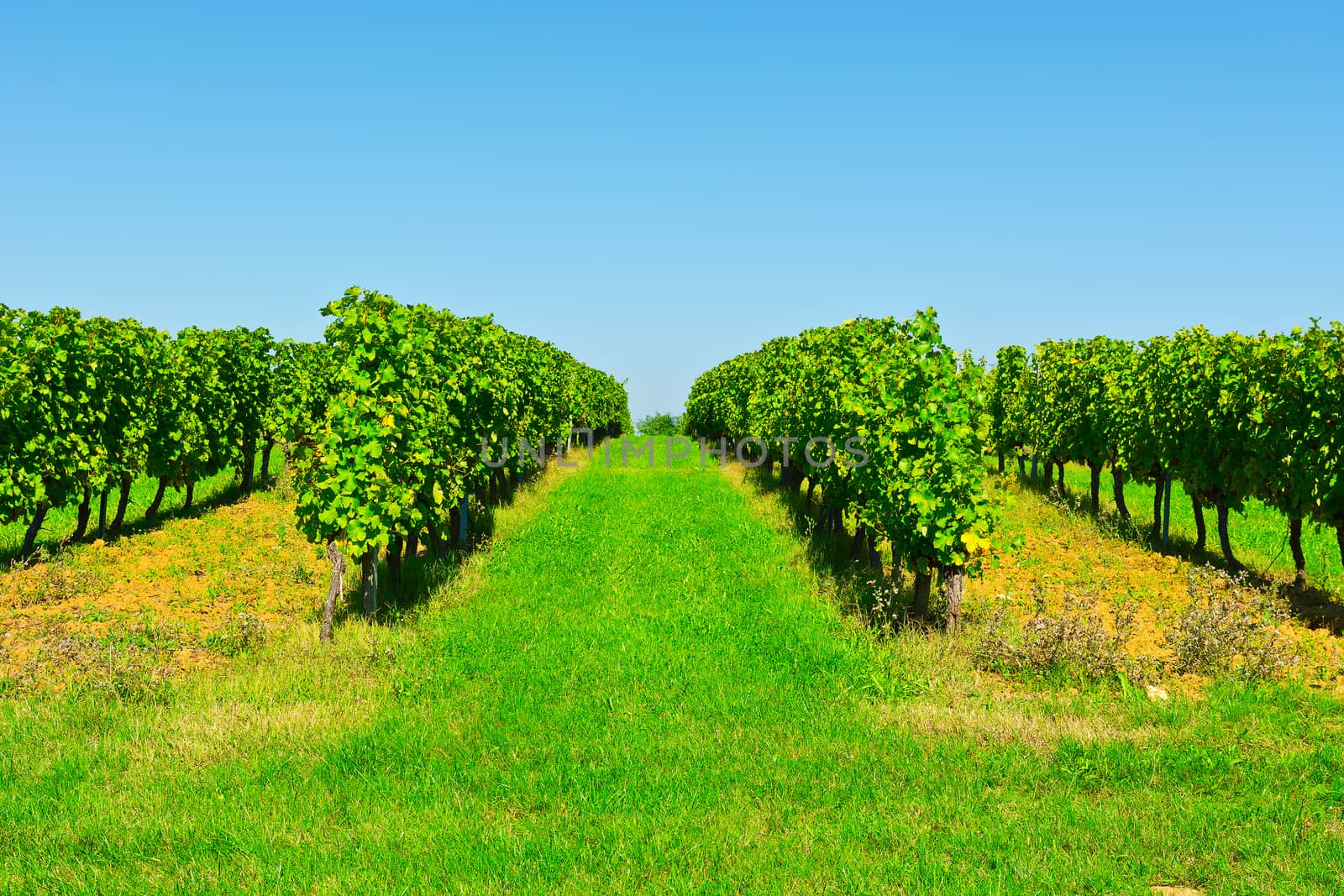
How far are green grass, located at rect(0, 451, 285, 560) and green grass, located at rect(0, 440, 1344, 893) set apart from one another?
10476 millimetres

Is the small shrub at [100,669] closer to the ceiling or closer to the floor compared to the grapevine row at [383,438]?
closer to the floor

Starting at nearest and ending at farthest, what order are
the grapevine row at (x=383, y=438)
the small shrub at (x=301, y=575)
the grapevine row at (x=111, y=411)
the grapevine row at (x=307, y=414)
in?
the grapevine row at (x=383, y=438) → the grapevine row at (x=307, y=414) → the small shrub at (x=301, y=575) → the grapevine row at (x=111, y=411)

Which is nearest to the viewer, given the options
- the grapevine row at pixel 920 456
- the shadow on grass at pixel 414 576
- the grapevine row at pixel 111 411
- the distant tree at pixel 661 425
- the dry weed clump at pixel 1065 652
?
the dry weed clump at pixel 1065 652

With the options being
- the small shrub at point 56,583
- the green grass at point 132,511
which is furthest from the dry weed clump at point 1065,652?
the green grass at point 132,511

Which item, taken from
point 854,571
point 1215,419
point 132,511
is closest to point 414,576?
point 854,571

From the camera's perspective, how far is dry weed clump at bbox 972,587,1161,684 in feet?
29.0

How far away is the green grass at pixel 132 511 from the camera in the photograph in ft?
56.1

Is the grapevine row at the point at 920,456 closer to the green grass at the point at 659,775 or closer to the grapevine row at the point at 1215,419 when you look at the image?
the green grass at the point at 659,775

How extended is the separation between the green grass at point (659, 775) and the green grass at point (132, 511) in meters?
10.5

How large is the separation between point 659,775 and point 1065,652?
483cm

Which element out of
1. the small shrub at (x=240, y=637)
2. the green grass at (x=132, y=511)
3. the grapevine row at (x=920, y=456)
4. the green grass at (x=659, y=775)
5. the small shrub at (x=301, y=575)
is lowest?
the green grass at (x=659, y=775)

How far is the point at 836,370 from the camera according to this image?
14.7 metres

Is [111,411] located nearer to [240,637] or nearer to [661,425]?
[240,637]

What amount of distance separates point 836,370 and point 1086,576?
5.30m
